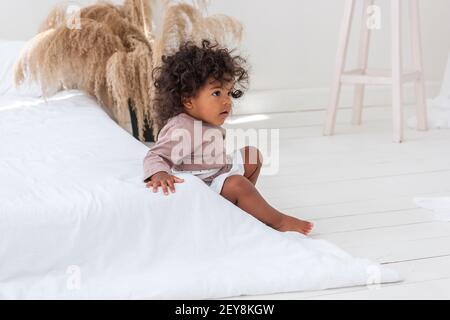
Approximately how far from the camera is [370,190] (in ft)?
7.57

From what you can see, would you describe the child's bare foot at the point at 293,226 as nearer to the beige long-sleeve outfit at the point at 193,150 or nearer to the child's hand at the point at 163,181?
the beige long-sleeve outfit at the point at 193,150

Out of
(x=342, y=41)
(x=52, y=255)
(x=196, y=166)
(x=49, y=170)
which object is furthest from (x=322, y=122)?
(x=52, y=255)

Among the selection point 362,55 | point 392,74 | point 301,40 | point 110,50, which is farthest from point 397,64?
point 110,50

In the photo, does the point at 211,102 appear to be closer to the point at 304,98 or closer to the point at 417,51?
the point at 417,51

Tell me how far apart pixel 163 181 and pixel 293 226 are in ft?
1.24

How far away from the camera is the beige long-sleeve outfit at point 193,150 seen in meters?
1.78

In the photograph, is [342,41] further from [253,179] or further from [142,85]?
[253,179]

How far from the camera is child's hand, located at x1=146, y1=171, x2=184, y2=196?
1.62 meters

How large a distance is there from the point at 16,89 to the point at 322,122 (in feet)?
4.54

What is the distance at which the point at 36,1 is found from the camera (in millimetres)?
3125

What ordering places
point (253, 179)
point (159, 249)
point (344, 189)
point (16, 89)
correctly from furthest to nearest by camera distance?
point (16, 89)
point (344, 189)
point (253, 179)
point (159, 249)

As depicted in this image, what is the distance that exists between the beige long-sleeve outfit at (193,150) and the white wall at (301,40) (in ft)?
5.36
